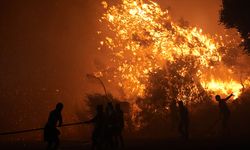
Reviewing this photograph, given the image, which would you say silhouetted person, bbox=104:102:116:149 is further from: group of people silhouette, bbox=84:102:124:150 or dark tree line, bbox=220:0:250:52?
dark tree line, bbox=220:0:250:52

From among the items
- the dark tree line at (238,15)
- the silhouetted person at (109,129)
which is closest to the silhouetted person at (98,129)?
the silhouetted person at (109,129)

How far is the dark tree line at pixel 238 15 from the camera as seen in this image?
25.0 m

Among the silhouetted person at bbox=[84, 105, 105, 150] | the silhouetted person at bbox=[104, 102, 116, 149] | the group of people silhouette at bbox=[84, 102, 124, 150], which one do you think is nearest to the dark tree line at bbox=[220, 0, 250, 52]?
the group of people silhouette at bbox=[84, 102, 124, 150]

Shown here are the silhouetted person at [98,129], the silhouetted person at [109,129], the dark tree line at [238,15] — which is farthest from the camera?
the dark tree line at [238,15]

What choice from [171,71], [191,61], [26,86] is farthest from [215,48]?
[26,86]

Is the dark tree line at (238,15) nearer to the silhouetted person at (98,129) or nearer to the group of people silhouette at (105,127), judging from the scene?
the group of people silhouette at (105,127)

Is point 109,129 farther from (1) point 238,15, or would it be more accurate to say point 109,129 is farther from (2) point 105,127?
(1) point 238,15

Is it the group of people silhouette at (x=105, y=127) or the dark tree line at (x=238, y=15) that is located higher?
the dark tree line at (x=238, y=15)

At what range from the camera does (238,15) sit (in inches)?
1009

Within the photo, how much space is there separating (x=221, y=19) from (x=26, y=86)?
8242 centimetres

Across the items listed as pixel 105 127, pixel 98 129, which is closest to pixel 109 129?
pixel 105 127

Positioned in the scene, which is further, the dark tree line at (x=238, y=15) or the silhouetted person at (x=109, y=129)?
the dark tree line at (x=238, y=15)

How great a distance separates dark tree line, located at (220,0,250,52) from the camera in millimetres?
24984

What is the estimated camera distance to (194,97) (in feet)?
127
